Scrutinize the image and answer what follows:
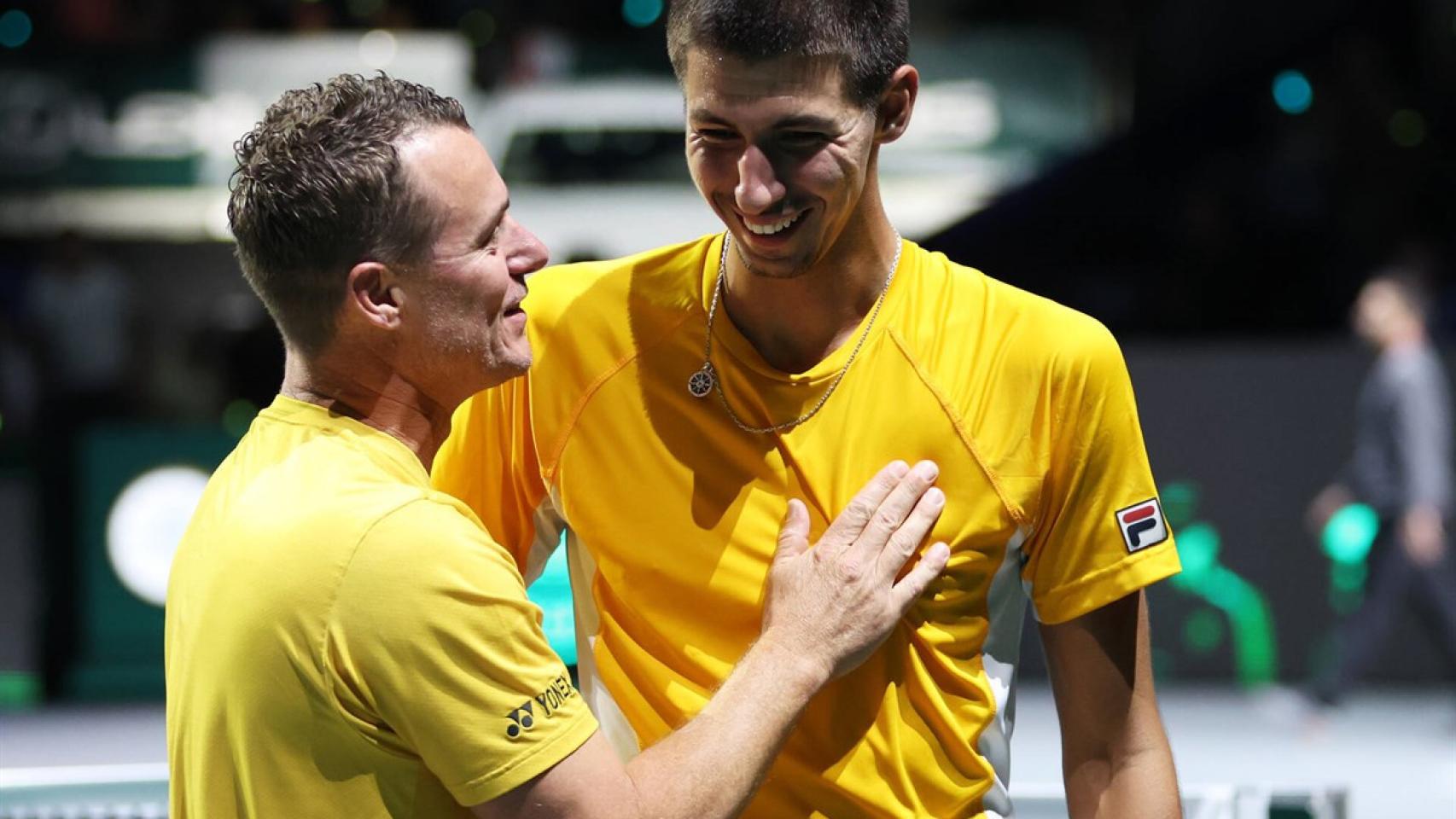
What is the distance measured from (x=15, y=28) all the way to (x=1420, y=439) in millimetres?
9322

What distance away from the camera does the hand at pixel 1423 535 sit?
804cm

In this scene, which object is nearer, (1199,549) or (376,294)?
(376,294)

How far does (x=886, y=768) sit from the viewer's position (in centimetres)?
236

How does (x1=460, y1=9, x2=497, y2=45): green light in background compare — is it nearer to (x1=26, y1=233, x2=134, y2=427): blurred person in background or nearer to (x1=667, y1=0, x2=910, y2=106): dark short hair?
(x1=26, y1=233, x2=134, y2=427): blurred person in background

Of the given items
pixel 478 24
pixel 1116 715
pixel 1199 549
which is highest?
pixel 478 24

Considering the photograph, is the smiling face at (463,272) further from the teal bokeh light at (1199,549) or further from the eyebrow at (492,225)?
the teal bokeh light at (1199,549)

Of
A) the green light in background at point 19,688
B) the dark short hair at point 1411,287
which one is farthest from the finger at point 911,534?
the green light in background at point 19,688

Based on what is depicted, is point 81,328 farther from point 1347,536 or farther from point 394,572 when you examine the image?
point 394,572

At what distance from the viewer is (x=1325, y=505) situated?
8.61 meters

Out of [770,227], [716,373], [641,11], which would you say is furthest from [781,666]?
[641,11]

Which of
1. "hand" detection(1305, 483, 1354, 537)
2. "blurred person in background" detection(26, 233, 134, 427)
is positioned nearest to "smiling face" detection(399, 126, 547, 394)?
"hand" detection(1305, 483, 1354, 537)

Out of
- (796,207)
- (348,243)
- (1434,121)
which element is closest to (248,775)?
(348,243)

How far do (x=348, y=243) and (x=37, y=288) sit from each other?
9268 millimetres

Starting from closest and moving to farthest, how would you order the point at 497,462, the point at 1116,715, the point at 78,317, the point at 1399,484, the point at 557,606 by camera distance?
the point at 1116,715 → the point at 497,462 → the point at 557,606 → the point at 1399,484 → the point at 78,317
